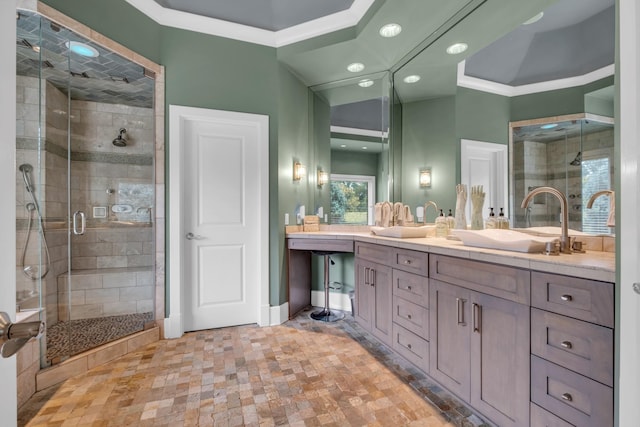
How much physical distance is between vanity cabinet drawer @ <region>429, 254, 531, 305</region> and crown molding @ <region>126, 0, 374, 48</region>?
223cm

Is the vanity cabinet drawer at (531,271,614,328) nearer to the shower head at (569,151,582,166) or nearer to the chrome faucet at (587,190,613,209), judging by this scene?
the chrome faucet at (587,190,613,209)

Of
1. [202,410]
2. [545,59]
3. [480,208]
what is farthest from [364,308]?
[545,59]

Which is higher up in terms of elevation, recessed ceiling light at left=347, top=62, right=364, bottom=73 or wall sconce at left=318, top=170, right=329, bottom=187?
recessed ceiling light at left=347, top=62, right=364, bottom=73

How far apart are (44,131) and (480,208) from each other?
3398 mm

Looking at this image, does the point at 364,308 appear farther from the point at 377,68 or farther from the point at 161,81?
the point at 161,81

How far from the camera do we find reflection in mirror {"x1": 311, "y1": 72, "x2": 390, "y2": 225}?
11.0ft

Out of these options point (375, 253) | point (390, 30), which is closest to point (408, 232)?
point (375, 253)

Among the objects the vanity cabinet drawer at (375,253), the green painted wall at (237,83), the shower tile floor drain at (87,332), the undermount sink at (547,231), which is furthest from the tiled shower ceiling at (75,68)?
the undermount sink at (547,231)

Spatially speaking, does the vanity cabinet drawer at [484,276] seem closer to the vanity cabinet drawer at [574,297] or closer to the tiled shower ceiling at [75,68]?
the vanity cabinet drawer at [574,297]

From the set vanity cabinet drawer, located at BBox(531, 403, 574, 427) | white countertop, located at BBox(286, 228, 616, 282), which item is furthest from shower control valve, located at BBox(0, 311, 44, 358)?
vanity cabinet drawer, located at BBox(531, 403, 574, 427)

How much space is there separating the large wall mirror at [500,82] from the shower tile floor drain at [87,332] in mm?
2926

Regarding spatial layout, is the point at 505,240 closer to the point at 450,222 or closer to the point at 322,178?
the point at 450,222

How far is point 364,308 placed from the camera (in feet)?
9.14

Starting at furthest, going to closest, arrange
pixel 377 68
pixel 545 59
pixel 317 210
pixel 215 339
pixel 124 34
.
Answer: pixel 317 210, pixel 377 68, pixel 215 339, pixel 124 34, pixel 545 59
